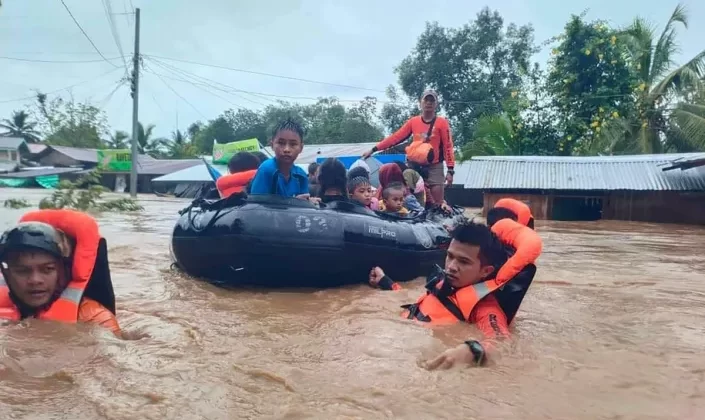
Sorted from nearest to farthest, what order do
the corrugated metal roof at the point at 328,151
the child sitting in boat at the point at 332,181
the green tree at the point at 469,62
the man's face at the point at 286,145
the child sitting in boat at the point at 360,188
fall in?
the man's face at the point at 286,145 → the child sitting in boat at the point at 332,181 → the child sitting in boat at the point at 360,188 → the corrugated metal roof at the point at 328,151 → the green tree at the point at 469,62

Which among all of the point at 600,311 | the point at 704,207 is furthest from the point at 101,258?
the point at 704,207

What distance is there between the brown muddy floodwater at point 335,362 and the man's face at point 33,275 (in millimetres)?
132

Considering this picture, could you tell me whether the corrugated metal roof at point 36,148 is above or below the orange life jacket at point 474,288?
above

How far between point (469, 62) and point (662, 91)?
1212 centimetres

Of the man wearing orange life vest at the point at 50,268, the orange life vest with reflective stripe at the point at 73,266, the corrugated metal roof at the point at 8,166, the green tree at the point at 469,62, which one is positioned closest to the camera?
the man wearing orange life vest at the point at 50,268

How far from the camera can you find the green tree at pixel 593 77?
19.6 m

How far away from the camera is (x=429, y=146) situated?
6637 millimetres

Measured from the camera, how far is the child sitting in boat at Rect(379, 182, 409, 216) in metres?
Answer: 5.87

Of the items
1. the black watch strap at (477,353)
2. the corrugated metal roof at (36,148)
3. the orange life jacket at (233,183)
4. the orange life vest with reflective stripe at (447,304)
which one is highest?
the corrugated metal roof at (36,148)

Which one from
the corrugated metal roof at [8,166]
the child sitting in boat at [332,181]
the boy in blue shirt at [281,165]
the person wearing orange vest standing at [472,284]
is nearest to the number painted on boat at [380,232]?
the child sitting in boat at [332,181]

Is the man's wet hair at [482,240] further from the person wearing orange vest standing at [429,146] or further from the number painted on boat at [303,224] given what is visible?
the person wearing orange vest standing at [429,146]

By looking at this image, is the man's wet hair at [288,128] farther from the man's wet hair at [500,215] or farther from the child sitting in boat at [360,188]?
the man's wet hair at [500,215]

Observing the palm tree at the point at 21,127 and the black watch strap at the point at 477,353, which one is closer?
the black watch strap at the point at 477,353

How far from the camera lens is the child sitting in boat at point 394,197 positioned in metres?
5.87
